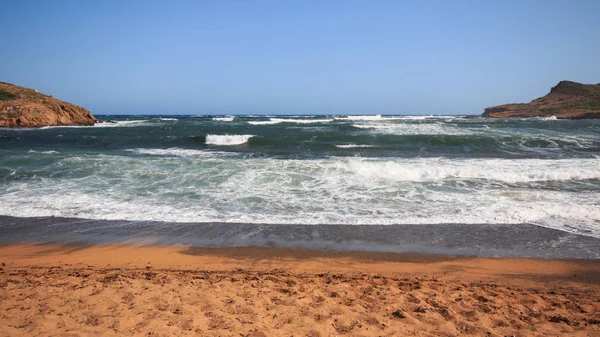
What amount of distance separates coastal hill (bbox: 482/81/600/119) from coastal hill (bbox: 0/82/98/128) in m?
72.1

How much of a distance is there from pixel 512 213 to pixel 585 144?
1832cm

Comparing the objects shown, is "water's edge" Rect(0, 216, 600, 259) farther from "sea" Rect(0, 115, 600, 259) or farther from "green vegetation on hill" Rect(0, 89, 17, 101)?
A: "green vegetation on hill" Rect(0, 89, 17, 101)

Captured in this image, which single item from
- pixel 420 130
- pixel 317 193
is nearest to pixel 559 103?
pixel 420 130

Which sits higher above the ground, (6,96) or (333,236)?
(6,96)

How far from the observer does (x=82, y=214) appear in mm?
7766

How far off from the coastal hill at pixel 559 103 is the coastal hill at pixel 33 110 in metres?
72.1

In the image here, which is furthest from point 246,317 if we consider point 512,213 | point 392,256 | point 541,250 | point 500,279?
point 512,213

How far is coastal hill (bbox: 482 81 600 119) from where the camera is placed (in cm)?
6325

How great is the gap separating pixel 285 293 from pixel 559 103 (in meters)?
84.2

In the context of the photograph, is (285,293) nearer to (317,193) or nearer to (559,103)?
(317,193)

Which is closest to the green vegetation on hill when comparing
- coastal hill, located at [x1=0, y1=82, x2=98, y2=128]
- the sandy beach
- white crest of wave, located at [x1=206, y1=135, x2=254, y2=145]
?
coastal hill, located at [x1=0, y1=82, x2=98, y2=128]

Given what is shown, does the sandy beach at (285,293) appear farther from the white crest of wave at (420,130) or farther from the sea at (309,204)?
the white crest of wave at (420,130)

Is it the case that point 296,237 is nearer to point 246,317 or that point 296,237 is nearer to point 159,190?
point 246,317

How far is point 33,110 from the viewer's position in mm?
36938
